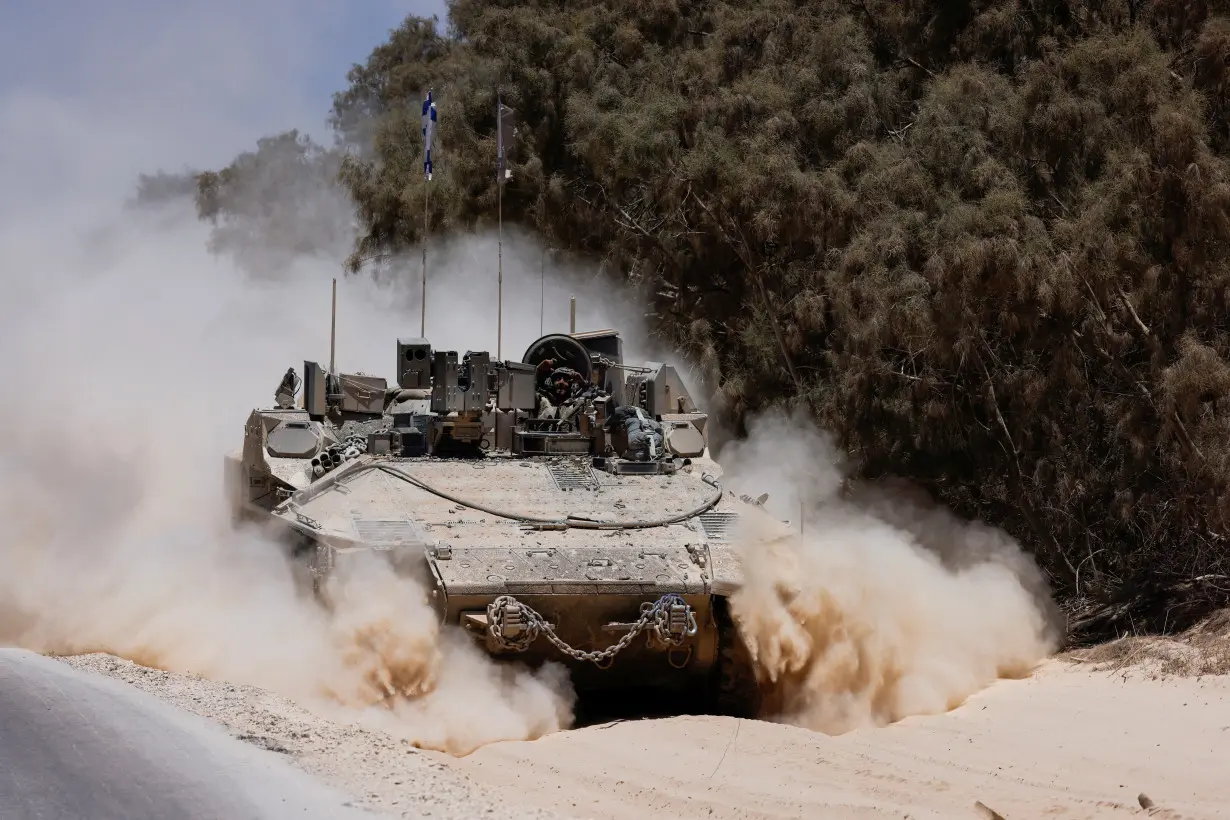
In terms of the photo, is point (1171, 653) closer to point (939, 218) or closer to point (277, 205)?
point (939, 218)

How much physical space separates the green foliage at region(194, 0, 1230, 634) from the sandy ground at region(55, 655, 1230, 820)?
4189 mm

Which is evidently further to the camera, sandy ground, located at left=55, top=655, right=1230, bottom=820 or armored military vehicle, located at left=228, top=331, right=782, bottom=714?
armored military vehicle, located at left=228, top=331, right=782, bottom=714

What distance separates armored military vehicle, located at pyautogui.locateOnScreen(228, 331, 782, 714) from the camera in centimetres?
1023

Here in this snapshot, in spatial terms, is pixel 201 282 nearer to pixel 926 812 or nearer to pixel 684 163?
pixel 684 163

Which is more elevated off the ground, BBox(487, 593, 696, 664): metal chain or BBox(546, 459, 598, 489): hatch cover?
BBox(546, 459, 598, 489): hatch cover

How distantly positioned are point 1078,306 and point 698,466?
5355 millimetres

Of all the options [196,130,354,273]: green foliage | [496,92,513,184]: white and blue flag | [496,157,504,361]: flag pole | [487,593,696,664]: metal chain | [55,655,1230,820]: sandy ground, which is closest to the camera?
[55,655,1230,820]: sandy ground

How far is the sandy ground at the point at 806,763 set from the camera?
754 centimetres

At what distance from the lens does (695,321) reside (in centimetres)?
2516

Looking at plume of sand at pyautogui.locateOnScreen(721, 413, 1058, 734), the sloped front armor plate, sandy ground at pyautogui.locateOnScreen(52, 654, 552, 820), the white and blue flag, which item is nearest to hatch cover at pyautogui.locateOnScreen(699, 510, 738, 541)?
plume of sand at pyautogui.locateOnScreen(721, 413, 1058, 734)

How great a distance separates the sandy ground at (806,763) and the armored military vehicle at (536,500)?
2.13 feet

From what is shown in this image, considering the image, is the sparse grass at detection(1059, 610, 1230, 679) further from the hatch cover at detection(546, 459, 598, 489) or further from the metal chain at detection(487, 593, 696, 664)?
the hatch cover at detection(546, 459, 598, 489)

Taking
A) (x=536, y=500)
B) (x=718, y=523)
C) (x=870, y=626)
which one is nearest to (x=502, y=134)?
(x=536, y=500)

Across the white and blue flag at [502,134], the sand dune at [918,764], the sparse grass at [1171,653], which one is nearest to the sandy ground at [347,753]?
the sand dune at [918,764]
